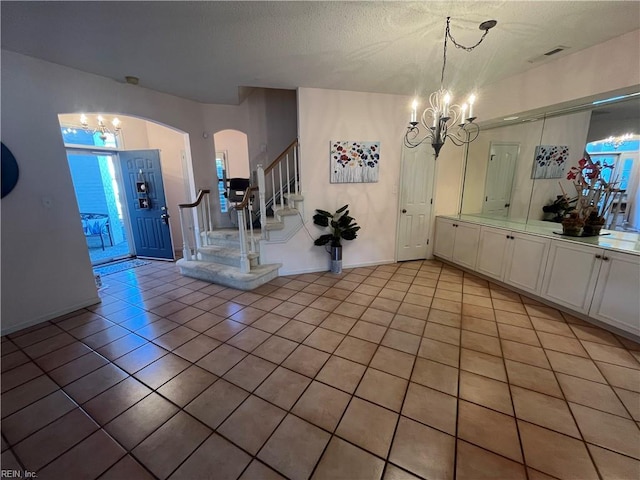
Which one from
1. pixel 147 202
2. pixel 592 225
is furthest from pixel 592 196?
pixel 147 202

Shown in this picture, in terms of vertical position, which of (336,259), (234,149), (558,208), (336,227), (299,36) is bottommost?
(336,259)

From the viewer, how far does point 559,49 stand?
2.70 m

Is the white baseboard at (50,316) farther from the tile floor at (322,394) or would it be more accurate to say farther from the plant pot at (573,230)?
the plant pot at (573,230)

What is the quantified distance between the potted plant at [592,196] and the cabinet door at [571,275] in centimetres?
39

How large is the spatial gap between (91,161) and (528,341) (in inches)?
334

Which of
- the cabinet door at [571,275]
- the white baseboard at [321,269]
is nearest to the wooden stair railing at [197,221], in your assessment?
the white baseboard at [321,269]

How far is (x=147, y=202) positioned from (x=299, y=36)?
4.15 m

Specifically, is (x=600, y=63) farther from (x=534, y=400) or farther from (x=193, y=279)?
(x=193, y=279)

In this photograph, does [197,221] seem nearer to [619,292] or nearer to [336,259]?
[336,259]

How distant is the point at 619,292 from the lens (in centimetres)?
244

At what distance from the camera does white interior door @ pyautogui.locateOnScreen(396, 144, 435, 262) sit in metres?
4.44

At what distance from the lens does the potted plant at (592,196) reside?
286 centimetres

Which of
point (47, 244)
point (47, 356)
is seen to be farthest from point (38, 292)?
point (47, 356)

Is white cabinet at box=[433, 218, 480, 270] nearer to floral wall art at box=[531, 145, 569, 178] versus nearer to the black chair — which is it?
floral wall art at box=[531, 145, 569, 178]
